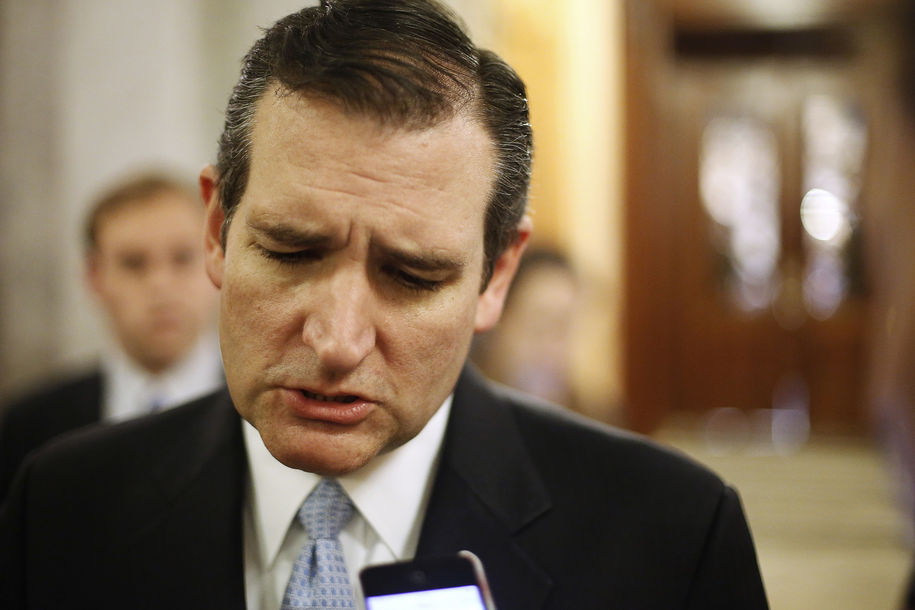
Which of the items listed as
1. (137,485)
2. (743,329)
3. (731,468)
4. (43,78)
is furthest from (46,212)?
(743,329)

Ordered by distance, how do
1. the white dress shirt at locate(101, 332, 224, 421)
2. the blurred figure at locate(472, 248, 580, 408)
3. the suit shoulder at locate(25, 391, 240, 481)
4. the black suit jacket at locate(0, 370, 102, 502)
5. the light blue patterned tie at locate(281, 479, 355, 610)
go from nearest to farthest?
the light blue patterned tie at locate(281, 479, 355, 610) < the suit shoulder at locate(25, 391, 240, 481) < the black suit jacket at locate(0, 370, 102, 502) < the white dress shirt at locate(101, 332, 224, 421) < the blurred figure at locate(472, 248, 580, 408)

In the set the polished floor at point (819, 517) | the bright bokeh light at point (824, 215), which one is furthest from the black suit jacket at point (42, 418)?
the bright bokeh light at point (824, 215)

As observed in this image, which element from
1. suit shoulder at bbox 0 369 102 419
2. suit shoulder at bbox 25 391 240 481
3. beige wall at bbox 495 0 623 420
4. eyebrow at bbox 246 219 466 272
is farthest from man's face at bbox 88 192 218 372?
beige wall at bbox 495 0 623 420

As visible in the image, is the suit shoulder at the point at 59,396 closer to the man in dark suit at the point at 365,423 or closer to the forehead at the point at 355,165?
the man in dark suit at the point at 365,423

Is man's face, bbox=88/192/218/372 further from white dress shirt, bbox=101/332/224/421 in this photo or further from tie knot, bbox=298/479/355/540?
tie knot, bbox=298/479/355/540

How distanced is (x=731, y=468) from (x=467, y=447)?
6154 millimetres

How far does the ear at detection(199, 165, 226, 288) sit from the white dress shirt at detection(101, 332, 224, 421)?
1297 millimetres

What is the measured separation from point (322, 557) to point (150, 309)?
1.46m

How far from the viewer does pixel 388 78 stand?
0.92m

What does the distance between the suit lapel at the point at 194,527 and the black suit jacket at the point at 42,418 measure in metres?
1.10

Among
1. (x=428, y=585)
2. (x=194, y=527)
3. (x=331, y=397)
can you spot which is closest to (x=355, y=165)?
(x=331, y=397)

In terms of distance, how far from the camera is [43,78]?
356cm

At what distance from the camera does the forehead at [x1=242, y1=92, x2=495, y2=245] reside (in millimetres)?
911

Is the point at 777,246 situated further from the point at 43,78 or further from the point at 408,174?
the point at 408,174
